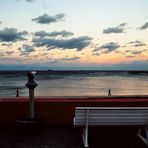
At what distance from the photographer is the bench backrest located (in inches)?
192

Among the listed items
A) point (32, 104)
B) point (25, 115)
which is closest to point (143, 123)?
point (32, 104)

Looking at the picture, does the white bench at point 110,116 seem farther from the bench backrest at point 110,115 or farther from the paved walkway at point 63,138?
the paved walkway at point 63,138

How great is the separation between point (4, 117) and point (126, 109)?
9.36 feet

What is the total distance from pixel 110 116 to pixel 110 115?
2cm

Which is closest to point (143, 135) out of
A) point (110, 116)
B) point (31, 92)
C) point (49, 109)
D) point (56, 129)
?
point (110, 116)

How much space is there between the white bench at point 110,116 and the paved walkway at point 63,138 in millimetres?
482

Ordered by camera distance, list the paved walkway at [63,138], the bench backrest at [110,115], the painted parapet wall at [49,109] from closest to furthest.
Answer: the bench backrest at [110,115], the paved walkway at [63,138], the painted parapet wall at [49,109]

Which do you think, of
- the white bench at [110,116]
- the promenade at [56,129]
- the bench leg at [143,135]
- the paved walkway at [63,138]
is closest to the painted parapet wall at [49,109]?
the promenade at [56,129]

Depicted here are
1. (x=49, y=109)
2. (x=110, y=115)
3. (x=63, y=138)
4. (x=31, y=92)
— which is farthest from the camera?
(x=49, y=109)

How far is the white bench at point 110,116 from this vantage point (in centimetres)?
488

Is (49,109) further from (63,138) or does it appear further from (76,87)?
(76,87)

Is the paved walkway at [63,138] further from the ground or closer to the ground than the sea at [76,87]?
further from the ground

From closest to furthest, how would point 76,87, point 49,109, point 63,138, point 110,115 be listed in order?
point 110,115
point 63,138
point 49,109
point 76,87

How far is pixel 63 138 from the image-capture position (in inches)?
223
